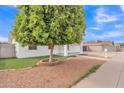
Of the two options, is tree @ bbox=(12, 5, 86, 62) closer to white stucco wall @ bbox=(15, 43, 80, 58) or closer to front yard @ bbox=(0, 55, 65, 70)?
front yard @ bbox=(0, 55, 65, 70)

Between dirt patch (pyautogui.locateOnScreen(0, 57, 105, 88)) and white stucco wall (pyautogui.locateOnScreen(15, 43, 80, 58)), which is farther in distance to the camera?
white stucco wall (pyautogui.locateOnScreen(15, 43, 80, 58))

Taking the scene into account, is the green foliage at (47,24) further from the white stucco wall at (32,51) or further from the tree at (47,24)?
the white stucco wall at (32,51)

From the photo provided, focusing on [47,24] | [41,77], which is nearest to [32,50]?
[47,24]

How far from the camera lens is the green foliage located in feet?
34.7

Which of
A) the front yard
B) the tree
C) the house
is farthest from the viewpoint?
the house

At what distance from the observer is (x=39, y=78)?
29.9 feet

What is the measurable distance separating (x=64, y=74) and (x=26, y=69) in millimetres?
1869

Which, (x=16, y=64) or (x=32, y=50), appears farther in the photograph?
(x=32, y=50)

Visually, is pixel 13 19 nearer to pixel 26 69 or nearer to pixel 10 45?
pixel 26 69

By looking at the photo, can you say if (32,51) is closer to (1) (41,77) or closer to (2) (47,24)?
(2) (47,24)

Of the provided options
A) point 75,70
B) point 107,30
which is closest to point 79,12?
point 107,30

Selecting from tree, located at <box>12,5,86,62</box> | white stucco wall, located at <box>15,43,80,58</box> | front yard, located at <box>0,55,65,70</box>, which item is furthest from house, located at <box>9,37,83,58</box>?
tree, located at <box>12,5,86,62</box>

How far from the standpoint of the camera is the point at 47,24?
10797 mm
